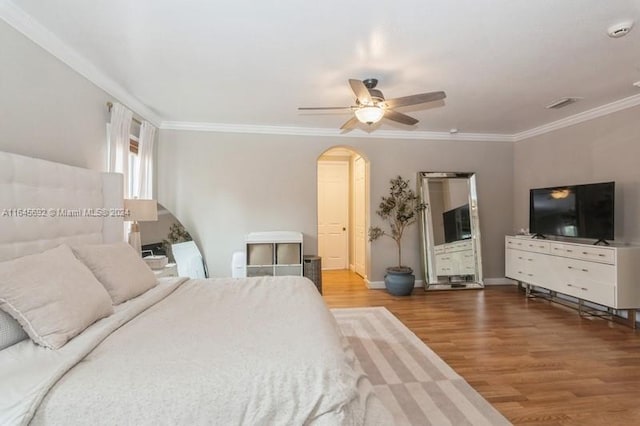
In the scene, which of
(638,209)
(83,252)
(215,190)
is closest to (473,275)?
(638,209)

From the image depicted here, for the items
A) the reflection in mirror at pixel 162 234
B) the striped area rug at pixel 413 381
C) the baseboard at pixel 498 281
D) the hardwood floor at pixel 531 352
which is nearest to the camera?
the striped area rug at pixel 413 381

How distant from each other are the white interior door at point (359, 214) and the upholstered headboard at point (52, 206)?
4106mm

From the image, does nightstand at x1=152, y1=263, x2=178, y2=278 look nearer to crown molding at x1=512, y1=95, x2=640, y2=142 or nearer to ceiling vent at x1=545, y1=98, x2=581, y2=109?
ceiling vent at x1=545, y1=98, x2=581, y2=109

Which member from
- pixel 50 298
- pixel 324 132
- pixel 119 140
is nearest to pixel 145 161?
pixel 119 140

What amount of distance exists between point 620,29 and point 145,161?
4.66 m

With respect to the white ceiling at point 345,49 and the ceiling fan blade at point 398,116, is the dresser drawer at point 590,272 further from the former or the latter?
the ceiling fan blade at point 398,116

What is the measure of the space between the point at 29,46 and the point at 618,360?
5.27 meters

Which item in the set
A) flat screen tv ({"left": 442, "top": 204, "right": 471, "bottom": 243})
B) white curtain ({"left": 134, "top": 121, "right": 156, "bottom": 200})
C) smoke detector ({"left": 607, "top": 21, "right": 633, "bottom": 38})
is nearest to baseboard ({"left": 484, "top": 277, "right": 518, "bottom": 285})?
flat screen tv ({"left": 442, "top": 204, "right": 471, "bottom": 243})

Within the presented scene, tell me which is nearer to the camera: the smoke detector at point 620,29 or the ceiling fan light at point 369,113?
the smoke detector at point 620,29

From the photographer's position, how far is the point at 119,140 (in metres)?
3.35

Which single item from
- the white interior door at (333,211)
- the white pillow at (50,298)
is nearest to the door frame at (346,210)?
the white interior door at (333,211)

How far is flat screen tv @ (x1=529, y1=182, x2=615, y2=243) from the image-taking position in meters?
3.79

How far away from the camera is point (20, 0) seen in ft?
6.52

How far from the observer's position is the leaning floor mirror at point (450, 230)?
5.23 metres
